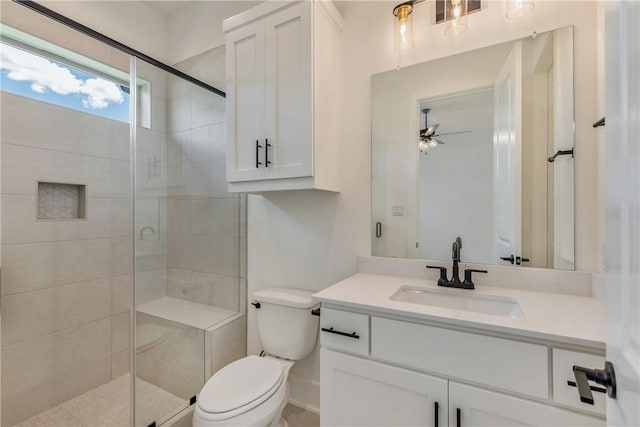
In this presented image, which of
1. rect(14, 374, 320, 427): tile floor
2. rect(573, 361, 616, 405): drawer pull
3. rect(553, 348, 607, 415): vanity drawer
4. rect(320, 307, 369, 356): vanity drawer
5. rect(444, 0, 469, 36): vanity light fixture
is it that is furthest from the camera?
rect(14, 374, 320, 427): tile floor

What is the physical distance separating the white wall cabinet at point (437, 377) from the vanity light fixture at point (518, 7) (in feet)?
4.39

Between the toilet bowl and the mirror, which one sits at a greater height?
the mirror

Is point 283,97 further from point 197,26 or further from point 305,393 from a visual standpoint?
point 305,393

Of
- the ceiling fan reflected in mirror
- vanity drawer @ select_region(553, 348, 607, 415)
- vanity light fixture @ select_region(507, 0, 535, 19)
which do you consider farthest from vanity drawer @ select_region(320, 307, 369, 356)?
vanity light fixture @ select_region(507, 0, 535, 19)

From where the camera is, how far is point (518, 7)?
124 cm

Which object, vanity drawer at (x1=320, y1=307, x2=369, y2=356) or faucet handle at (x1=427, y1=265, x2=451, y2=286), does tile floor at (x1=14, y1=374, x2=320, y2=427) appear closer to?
vanity drawer at (x1=320, y1=307, x2=369, y2=356)

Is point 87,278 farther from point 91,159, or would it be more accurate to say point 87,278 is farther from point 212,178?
point 212,178

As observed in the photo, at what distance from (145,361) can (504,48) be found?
7.98 feet

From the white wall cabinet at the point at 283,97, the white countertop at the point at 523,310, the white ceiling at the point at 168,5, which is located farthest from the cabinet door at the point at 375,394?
the white ceiling at the point at 168,5

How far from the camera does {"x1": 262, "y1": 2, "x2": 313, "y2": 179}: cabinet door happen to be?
139 centimetres

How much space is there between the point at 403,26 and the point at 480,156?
29.7 inches

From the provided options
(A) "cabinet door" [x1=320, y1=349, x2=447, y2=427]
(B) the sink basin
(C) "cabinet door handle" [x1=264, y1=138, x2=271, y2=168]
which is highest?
(C) "cabinet door handle" [x1=264, y1=138, x2=271, y2=168]

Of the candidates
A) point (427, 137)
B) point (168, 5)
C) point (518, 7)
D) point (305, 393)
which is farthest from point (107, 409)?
point (518, 7)

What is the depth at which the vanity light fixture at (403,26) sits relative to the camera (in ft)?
4.66
